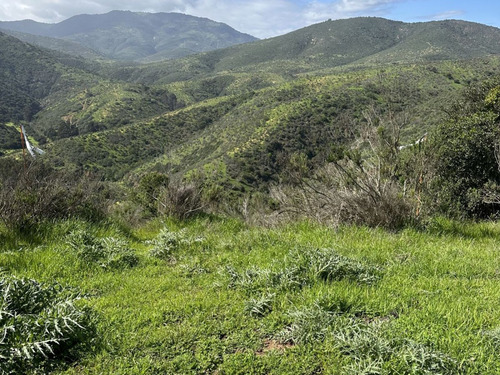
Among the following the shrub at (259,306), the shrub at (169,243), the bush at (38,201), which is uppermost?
the bush at (38,201)

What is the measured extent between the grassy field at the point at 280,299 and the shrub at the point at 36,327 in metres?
0.14

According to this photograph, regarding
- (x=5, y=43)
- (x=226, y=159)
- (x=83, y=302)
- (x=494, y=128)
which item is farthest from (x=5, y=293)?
(x=5, y=43)

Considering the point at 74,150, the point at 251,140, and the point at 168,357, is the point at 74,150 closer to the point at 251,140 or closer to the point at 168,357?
the point at 251,140

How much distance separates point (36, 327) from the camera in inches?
90.1

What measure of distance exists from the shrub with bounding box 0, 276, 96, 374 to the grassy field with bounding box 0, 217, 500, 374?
0.14 metres

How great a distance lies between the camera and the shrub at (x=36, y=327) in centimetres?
211

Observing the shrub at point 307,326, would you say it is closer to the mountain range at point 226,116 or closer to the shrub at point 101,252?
the shrub at point 101,252

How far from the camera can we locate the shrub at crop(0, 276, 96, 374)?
2111 mm

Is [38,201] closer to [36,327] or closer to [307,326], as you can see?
[36,327]

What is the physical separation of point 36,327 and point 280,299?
6.11ft

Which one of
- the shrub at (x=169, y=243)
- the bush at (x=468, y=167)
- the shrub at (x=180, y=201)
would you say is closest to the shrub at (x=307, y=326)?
the shrub at (x=169, y=243)

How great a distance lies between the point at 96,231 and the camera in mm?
5172

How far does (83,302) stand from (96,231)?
7.84 feet

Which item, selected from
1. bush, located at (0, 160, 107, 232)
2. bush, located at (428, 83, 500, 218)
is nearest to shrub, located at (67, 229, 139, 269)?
bush, located at (0, 160, 107, 232)
